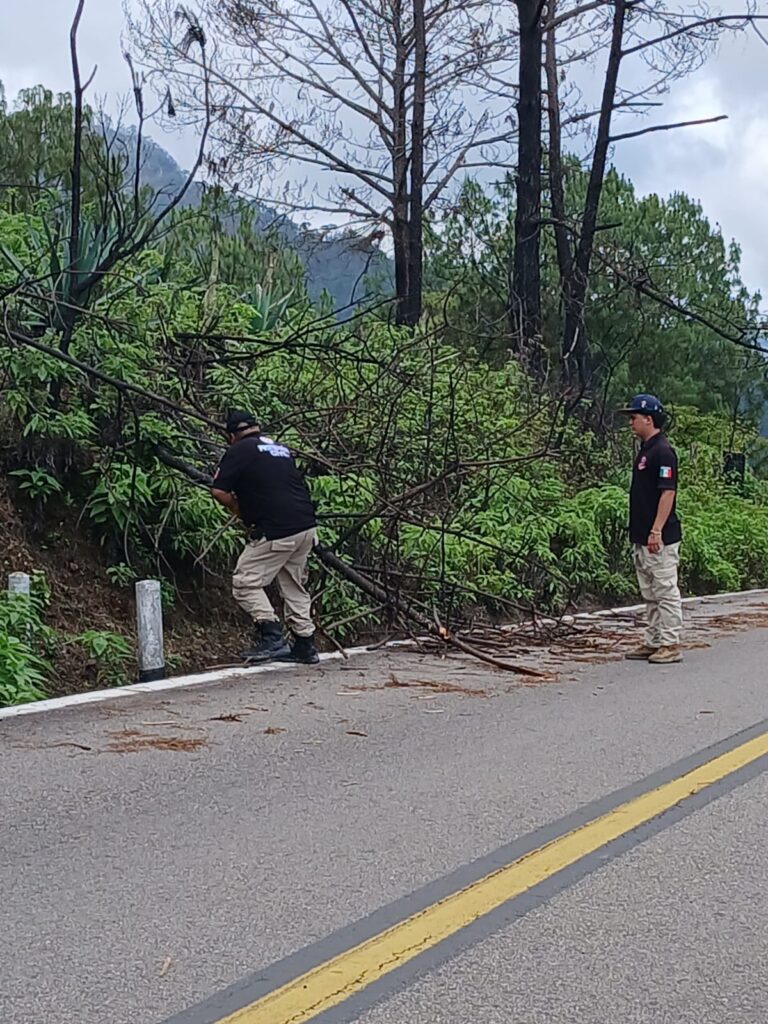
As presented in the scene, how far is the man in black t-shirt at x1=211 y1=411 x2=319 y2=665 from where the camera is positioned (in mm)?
9180

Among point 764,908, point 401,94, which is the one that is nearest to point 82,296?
point 764,908

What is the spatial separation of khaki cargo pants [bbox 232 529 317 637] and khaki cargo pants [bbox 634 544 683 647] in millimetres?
2723

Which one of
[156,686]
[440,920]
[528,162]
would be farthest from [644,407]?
[528,162]

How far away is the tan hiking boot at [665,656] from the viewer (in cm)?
978

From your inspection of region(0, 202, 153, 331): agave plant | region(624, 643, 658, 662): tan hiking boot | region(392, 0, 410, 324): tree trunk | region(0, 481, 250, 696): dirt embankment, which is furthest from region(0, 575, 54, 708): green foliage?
region(392, 0, 410, 324): tree trunk

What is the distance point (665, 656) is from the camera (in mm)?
9781

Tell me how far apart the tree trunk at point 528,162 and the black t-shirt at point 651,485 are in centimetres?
1056

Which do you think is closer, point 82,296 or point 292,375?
point 82,296

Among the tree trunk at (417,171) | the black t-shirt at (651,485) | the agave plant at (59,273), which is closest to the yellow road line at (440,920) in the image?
the black t-shirt at (651,485)

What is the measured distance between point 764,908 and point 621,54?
19.9 meters

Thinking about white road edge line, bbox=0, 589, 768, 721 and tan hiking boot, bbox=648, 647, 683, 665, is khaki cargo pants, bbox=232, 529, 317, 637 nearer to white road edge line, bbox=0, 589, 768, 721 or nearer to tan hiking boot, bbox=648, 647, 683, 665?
white road edge line, bbox=0, 589, 768, 721

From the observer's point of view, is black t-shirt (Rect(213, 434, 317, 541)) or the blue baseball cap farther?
the blue baseball cap

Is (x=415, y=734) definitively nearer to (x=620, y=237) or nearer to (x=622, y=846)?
(x=622, y=846)

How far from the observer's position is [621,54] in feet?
70.7
